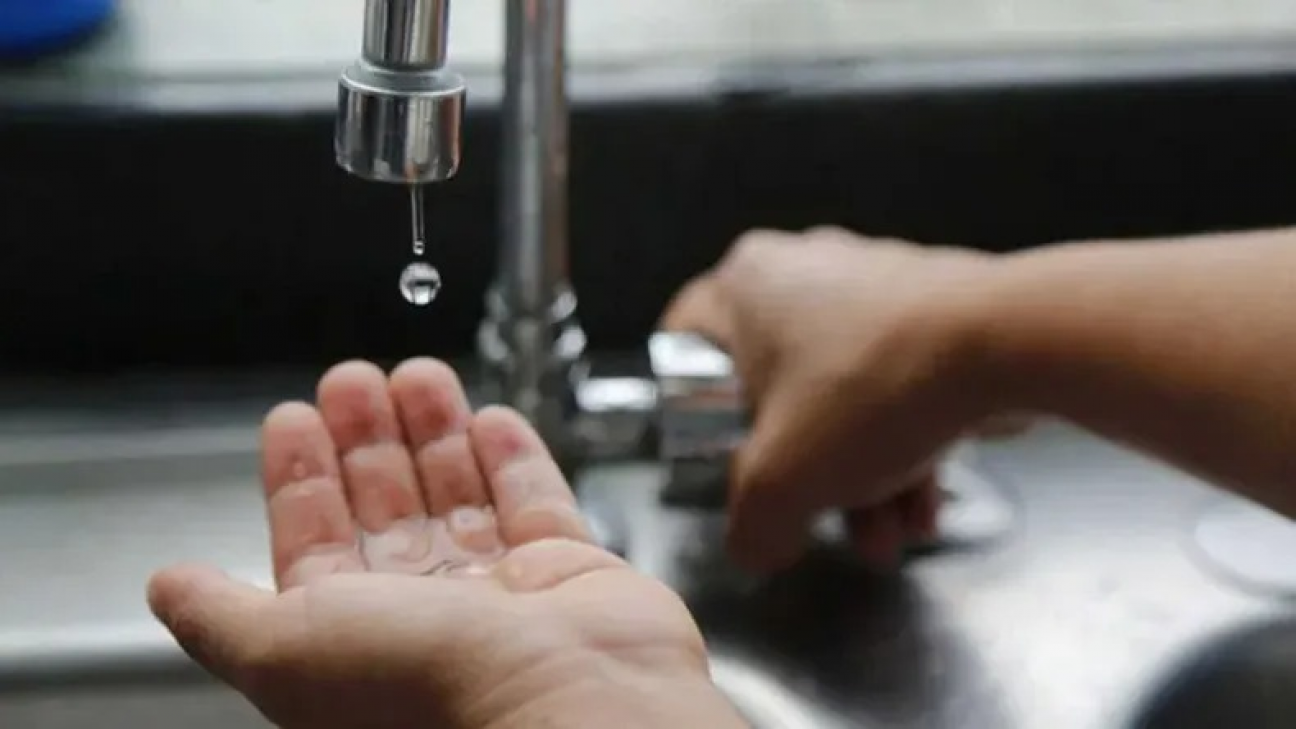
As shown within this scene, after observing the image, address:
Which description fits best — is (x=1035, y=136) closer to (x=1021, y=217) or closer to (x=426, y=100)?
(x=1021, y=217)

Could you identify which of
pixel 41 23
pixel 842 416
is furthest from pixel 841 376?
pixel 41 23

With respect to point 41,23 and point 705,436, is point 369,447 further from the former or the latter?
point 41,23

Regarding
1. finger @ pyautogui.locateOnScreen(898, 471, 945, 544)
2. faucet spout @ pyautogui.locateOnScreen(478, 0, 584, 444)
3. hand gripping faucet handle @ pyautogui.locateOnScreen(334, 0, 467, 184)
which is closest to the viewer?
hand gripping faucet handle @ pyautogui.locateOnScreen(334, 0, 467, 184)

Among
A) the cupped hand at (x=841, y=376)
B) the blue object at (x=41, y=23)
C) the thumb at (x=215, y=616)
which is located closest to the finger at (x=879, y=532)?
the cupped hand at (x=841, y=376)

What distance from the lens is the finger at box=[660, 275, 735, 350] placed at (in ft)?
2.31

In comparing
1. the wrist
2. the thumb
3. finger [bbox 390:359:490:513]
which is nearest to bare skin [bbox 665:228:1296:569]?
the wrist

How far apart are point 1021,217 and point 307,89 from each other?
30 cm

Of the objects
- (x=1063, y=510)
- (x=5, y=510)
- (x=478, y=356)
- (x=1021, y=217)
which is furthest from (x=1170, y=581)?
(x=5, y=510)

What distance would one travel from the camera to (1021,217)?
30.8 inches

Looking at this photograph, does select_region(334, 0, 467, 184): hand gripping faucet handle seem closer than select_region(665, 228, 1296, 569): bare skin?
Yes

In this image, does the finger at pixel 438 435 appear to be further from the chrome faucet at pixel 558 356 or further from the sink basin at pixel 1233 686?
the sink basin at pixel 1233 686

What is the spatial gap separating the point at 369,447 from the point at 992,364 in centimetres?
22

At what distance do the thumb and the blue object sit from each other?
27 centimetres

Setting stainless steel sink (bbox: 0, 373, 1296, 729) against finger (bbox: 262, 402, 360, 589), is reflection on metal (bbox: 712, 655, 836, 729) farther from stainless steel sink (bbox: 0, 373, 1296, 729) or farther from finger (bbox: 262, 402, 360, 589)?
finger (bbox: 262, 402, 360, 589)
